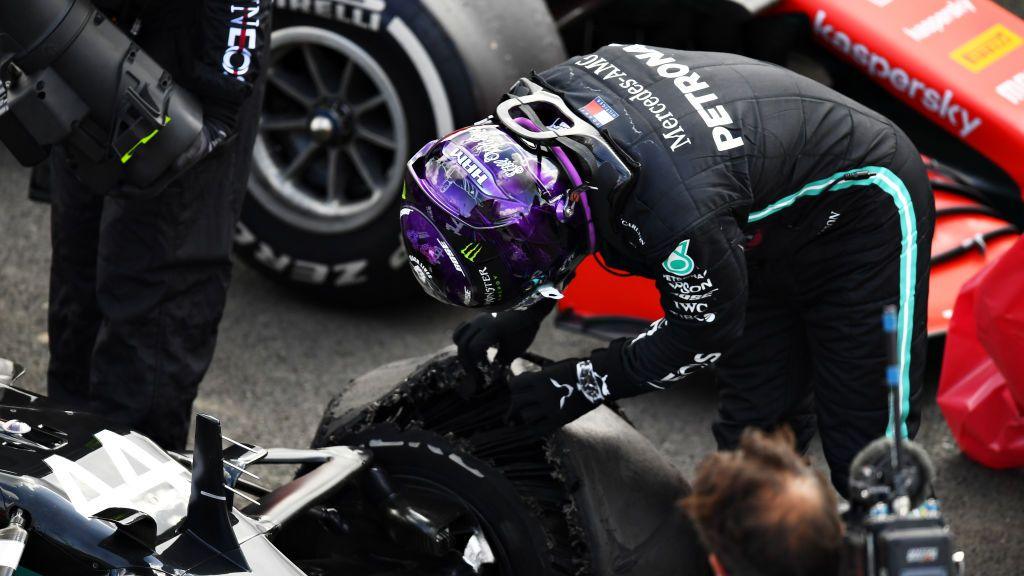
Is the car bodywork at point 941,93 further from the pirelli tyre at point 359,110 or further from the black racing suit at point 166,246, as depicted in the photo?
the black racing suit at point 166,246

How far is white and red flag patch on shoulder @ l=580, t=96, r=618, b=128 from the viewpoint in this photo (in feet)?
7.39

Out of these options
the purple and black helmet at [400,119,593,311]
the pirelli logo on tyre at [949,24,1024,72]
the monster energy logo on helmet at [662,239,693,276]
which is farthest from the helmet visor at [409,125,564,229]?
the pirelli logo on tyre at [949,24,1024,72]

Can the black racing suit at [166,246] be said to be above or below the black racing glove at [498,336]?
above

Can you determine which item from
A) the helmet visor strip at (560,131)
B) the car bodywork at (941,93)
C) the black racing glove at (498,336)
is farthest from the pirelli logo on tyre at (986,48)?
the helmet visor strip at (560,131)

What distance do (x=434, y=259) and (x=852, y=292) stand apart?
0.89 metres

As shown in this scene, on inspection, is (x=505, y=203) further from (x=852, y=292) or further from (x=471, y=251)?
(x=852, y=292)

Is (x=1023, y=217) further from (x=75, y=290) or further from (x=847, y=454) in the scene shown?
(x=75, y=290)

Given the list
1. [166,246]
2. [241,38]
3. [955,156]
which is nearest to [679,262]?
[241,38]

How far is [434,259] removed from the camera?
88.6 inches

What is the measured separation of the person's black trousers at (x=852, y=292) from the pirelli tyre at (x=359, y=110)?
1.38 m

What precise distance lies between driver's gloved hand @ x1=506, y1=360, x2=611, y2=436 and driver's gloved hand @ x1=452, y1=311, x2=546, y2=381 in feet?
0.55

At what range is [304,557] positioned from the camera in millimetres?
2543

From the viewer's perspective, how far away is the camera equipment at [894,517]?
147 cm

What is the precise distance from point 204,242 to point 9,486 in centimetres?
104
